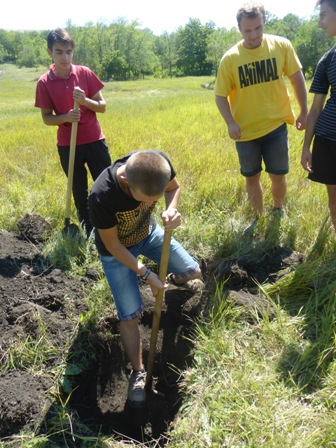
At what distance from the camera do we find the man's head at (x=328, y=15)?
2459 millimetres

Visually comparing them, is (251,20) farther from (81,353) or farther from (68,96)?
(81,353)

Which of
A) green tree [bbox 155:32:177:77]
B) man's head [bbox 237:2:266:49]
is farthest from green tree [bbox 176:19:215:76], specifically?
man's head [bbox 237:2:266:49]

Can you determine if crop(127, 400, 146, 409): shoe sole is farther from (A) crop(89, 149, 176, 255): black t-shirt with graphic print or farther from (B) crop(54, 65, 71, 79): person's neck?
(B) crop(54, 65, 71, 79): person's neck

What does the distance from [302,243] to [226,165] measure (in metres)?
1.90

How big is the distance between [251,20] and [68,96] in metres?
1.62

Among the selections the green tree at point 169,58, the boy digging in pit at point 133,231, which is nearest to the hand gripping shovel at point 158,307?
the boy digging in pit at point 133,231

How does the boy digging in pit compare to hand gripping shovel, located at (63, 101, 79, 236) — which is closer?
the boy digging in pit

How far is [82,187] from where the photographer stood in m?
3.76

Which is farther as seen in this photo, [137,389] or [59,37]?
[59,37]

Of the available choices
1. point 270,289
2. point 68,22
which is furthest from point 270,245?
point 68,22

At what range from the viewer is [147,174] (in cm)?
186

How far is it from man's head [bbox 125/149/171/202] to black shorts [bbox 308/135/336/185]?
1.46 m

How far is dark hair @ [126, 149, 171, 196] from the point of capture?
6.10 feet

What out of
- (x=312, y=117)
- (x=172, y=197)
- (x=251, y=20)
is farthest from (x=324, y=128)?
(x=172, y=197)
